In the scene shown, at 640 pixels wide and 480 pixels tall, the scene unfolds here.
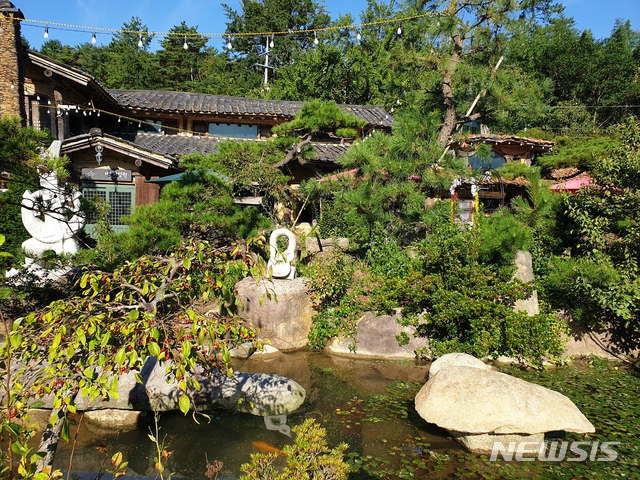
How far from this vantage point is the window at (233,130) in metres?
18.8

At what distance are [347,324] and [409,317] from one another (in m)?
1.21

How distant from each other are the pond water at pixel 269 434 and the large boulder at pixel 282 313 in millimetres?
1622

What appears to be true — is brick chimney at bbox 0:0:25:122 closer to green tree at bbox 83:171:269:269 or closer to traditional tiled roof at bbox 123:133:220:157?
green tree at bbox 83:171:269:269

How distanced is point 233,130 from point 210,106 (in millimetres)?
1250

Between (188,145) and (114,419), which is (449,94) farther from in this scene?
(114,419)

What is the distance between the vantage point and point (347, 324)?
9.30 metres

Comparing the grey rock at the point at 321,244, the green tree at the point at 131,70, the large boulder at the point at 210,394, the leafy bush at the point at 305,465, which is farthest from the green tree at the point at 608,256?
the green tree at the point at 131,70

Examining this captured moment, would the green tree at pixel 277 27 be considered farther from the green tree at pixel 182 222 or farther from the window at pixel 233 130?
the green tree at pixel 182 222

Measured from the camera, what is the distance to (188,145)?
17.1 m

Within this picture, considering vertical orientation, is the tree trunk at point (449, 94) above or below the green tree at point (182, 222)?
above

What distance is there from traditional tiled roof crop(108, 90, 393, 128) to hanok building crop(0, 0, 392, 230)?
4cm

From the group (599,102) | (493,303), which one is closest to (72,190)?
(493,303)

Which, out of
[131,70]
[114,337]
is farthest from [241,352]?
[131,70]

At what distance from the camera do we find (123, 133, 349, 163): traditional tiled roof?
1637 centimetres
